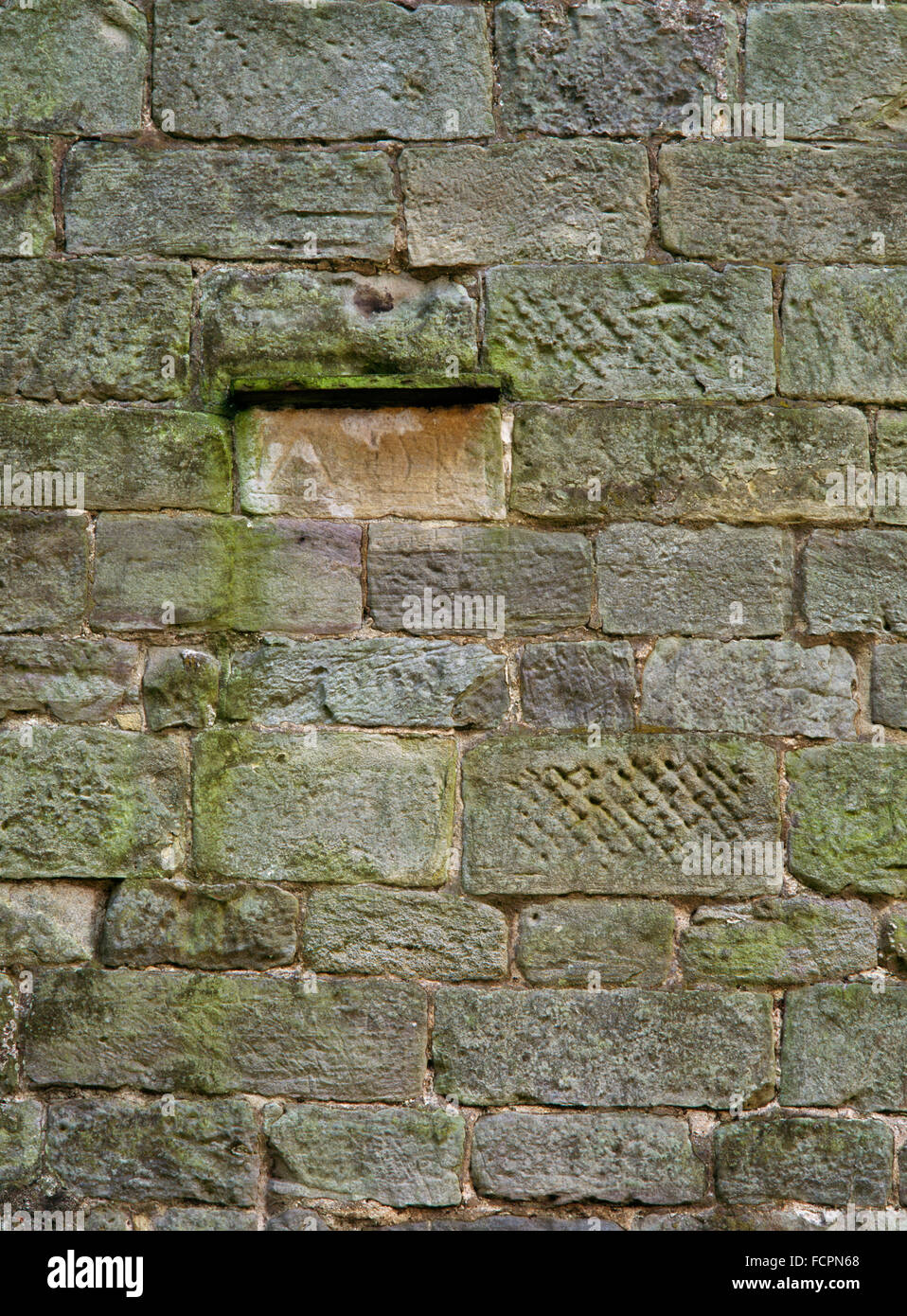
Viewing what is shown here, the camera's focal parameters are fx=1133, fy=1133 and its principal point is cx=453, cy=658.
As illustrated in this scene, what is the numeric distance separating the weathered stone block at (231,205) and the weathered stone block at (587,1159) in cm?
225

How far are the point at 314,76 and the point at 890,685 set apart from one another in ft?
7.14

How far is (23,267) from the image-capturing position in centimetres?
294

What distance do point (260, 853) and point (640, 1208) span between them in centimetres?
127

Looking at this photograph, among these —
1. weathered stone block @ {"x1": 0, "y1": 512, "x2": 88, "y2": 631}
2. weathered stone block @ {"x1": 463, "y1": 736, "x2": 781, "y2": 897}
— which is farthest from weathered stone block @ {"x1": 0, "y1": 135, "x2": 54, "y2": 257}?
weathered stone block @ {"x1": 463, "y1": 736, "x2": 781, "y2": 897}

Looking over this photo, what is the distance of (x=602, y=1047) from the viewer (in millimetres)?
2789

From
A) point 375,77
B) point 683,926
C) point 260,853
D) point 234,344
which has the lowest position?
point 683,926

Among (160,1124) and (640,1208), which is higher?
(160,1124)

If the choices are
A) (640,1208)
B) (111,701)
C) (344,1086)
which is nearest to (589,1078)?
(640,1208)

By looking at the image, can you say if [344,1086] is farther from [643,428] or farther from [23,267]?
[23,267]

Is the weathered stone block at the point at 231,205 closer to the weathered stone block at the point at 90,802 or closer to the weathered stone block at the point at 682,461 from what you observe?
the weathered stone block at the point at 682,461

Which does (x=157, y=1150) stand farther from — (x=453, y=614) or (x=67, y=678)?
(x=453, y=614)

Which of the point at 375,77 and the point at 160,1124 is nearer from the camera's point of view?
the point at 160,1124

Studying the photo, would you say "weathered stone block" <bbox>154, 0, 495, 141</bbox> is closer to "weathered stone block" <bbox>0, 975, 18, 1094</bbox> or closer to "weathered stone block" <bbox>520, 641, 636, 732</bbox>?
"weathered stone block" <bbox>520, 641, 636, 732</bbox>

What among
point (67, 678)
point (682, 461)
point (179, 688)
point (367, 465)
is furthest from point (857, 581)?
point (67, 678)
